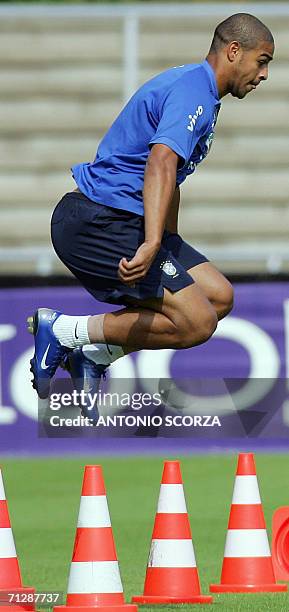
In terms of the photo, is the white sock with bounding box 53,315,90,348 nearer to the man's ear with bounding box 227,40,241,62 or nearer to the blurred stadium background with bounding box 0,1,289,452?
the man's ear with bounding box 227,40,241,62

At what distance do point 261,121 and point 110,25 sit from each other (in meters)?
1.97

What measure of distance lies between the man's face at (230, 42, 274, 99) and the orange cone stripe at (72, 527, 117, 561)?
203cm

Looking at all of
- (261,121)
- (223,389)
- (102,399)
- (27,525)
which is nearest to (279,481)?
(223,389)

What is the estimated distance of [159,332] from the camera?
6.79 m

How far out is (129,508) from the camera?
9.66m

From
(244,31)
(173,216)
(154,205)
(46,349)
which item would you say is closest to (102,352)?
(46,349)

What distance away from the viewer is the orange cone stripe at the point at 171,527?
651 cm

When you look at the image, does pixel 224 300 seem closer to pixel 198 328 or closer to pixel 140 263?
pixel 198 328

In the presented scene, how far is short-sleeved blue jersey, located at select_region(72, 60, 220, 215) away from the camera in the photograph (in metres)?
6.38

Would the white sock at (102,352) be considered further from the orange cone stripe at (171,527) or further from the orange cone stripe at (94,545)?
the orange cone stripe at (94,545)

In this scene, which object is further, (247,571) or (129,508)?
(129,508)

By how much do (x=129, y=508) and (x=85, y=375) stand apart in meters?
2.77

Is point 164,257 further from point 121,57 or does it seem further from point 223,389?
point 121,57

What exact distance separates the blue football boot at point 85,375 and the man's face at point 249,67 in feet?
4.65
